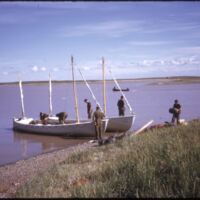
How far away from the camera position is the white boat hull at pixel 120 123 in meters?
24.1

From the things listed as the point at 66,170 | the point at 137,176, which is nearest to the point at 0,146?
the point at 66,170

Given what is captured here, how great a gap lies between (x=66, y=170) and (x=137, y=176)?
4.20m

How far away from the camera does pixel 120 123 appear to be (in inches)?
968

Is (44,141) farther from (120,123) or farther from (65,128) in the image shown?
(120,123)

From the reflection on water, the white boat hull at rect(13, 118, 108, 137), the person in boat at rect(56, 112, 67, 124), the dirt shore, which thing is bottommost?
the reflection on water

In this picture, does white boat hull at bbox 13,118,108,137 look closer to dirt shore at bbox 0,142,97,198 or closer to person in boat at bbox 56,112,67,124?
person in boat at bbox 56,112,67,124

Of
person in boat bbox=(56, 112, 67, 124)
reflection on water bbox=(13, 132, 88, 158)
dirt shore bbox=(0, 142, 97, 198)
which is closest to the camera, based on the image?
dirt shore bbox=(0, 142, 97, 198)

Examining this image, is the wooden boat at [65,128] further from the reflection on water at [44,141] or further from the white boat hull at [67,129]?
the reflection on water at [44,141]

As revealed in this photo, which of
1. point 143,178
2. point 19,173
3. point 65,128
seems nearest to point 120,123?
point 65,128

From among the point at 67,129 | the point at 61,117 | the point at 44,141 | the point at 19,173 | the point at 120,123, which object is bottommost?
the point at 44,141

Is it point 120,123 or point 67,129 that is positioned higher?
point 120,123

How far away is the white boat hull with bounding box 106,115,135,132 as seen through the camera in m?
24.1

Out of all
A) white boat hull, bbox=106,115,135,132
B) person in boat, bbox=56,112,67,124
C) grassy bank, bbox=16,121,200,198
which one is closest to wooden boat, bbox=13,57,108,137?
person in boat, bbox=56,112,67,124

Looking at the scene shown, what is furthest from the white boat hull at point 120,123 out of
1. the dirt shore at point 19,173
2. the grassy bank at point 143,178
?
the grassy bank at point 143,178
